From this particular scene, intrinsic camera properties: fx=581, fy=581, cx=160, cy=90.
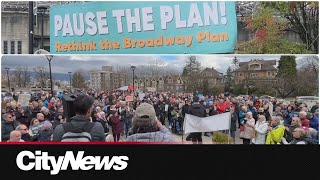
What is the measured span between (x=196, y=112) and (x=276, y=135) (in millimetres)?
797

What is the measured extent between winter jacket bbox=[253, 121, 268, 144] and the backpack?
159 centimetres

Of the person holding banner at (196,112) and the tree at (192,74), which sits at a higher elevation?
the tree at (192,74)

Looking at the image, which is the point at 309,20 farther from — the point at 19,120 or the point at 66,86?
the point at 19,120

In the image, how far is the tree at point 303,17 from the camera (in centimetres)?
546

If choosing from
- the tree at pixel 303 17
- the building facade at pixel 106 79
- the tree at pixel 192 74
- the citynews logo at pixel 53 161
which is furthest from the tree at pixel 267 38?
the citynews logo at pixel 53 161

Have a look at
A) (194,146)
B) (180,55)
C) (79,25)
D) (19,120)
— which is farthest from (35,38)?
(194,146)

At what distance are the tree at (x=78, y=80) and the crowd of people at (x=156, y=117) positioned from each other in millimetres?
97

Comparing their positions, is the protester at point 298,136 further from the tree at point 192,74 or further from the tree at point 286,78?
the tree at point 192,74

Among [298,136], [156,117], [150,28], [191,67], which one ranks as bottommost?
[298,136]

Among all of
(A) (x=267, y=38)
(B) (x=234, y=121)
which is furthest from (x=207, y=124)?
(A) (x=267, y=38)

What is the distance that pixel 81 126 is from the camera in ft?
17.9

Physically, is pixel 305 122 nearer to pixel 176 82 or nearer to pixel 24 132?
pixel 176 82

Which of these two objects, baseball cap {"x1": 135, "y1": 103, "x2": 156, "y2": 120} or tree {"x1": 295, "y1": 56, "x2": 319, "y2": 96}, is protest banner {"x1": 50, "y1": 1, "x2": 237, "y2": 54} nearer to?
baseball cap {"x1": 135, "y1": 103, "x2": 156, "y2": 120}

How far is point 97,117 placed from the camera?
5.51 meters
